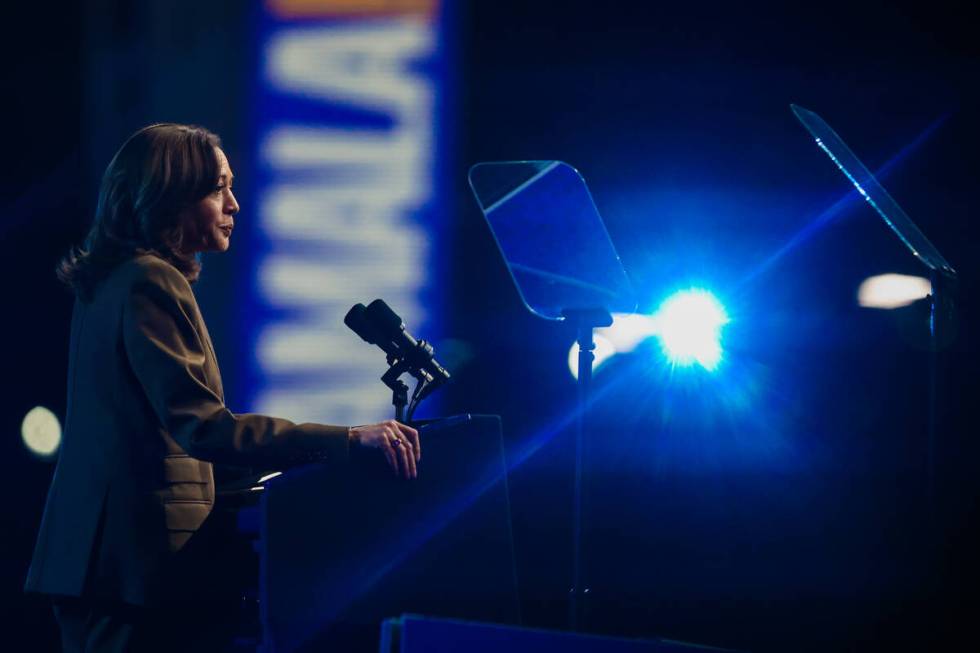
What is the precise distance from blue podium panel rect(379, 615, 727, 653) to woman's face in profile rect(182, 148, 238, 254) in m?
0.93

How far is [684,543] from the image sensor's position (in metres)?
2.76

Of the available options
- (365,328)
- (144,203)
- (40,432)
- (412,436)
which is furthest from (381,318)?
(40,432)

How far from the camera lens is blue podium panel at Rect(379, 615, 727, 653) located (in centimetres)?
107

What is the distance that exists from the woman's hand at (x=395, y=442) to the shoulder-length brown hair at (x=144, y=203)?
1.64ft

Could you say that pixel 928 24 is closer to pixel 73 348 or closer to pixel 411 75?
pixel 411 75

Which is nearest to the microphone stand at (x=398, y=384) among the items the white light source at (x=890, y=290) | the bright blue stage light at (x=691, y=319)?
the bright blue stage light at (x=691, y=319)

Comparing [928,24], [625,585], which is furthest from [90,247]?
[928,24]

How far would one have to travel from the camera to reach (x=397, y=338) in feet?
5.97

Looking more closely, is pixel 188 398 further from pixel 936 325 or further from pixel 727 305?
pixel 727 305

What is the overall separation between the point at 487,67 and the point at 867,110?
4.00 feet

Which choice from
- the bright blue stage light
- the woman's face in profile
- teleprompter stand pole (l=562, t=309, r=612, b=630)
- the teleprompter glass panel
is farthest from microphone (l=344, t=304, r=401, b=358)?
the bright blue stage light

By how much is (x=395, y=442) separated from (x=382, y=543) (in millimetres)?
202

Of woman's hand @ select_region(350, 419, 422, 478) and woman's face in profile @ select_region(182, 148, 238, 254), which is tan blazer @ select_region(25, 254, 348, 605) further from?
woman's face in profile @ select_region(182, 148, 238, 254)

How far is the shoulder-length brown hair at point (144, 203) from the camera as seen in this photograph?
5.59 feet
